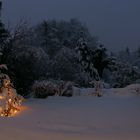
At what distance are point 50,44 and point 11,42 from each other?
64.6ft

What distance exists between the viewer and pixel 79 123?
30.2 ft

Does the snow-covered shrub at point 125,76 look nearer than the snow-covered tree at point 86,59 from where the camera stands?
Yes

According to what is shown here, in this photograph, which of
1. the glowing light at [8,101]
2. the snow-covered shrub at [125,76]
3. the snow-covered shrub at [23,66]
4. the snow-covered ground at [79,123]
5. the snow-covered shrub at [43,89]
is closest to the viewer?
the snow-covered ground at [79,123]

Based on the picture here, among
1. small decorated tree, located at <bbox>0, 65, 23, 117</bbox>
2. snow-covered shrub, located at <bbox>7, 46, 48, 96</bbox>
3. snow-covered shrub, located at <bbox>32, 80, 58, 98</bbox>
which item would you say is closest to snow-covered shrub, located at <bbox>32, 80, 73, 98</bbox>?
snow-covered shrub, located at <bbox>32, 80, 58, 98</bbox>

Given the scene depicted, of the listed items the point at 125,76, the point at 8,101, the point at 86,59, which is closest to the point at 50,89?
the point at 8,101

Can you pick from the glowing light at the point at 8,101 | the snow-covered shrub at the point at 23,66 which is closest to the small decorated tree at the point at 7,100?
the glowing light at the point at 8,101

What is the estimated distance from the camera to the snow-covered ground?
22.5 ft

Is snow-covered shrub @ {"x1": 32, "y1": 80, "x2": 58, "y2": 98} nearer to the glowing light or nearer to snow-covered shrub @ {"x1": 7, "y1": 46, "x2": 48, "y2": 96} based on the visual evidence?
snow-covered shrub @ {"x1": 7, "y1": 46, "x2": 48, "y2": 96}

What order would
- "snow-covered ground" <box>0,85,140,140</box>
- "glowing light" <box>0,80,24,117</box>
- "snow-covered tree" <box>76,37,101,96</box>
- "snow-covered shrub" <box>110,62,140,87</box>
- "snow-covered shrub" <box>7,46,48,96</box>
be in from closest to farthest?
"snow-covered ground" <box>0,85,140,140</box>, "glowing light" <box>0,80,24,117</box>, "snow-covered shrub" <box>7,46,48,96</box>, "snow-covered shrub" <box>110,62,140,87</box>, "snow-covered tree" <box>76,37,101,96</box>

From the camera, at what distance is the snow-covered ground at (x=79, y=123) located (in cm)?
687

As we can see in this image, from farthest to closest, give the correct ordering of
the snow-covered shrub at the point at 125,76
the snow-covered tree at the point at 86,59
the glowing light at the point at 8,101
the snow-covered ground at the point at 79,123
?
the snow-covered tree at the point at 86,59 → the snow-covered shrub at the point at 125,76 → the glowing light at the point at 8,101 → the snow-covered ground at the point at 79,123

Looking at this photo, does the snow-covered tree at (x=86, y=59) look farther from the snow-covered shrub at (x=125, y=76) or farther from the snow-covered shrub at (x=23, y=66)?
the snow-covered shrub at (x=23, y=66)

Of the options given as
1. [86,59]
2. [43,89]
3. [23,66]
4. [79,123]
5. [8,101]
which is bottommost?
[79,123]

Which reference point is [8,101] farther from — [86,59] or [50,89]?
[86,59]
